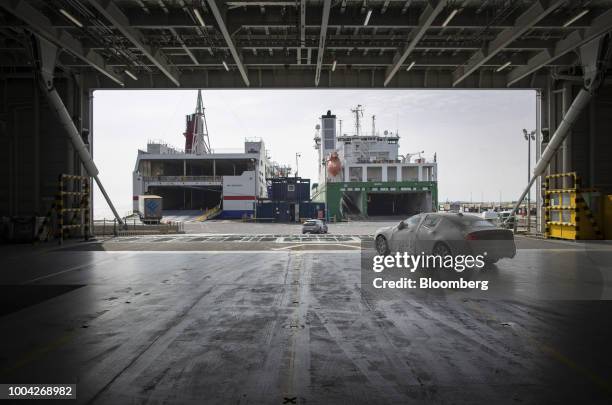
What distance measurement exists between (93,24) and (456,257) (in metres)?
14.6

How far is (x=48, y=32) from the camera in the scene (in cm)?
1343

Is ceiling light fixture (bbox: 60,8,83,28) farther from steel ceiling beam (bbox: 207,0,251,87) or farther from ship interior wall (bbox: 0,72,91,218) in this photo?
ship interior wall (bbox: 0,72,91,218)

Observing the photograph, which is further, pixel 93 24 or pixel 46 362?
pixel 93 24

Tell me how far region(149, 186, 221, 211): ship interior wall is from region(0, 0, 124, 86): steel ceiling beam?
172 feet

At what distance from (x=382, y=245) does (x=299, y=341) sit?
25.3ft

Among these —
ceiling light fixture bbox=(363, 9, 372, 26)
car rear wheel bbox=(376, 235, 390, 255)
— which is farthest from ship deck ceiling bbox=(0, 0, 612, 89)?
car rear wheel bbox=(376, 235, 390, 255)

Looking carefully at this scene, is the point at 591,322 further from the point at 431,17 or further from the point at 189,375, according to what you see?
the point at 431,17

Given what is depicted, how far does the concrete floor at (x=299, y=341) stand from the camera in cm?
364

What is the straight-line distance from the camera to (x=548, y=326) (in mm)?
5445

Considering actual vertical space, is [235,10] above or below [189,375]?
above

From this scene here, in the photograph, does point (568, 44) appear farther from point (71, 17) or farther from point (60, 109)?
point (60, 109)

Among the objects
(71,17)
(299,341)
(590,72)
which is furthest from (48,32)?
(590,72)

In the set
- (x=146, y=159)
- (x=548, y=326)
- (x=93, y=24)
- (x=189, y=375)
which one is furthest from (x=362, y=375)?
(x=146, y=159)

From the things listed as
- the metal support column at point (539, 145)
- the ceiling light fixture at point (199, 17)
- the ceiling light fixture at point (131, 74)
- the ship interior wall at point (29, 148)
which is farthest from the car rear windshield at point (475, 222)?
the ship interior wall at point (29, 148)
